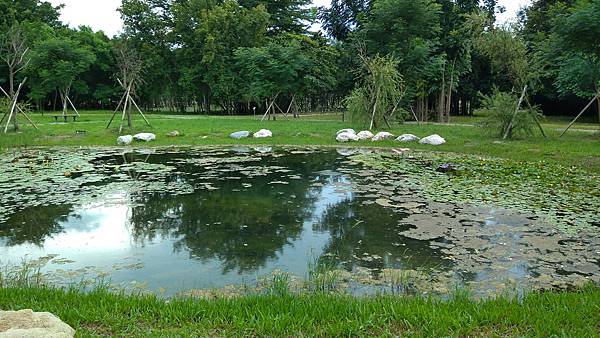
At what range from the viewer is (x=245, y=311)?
161 inches

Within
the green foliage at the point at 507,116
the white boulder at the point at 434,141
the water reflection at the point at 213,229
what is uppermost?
the green foliage at the point at 507,116

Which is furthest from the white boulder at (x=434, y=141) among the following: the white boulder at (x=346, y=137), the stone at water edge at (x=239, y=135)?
the stone at water edge at (x=239, y=135)

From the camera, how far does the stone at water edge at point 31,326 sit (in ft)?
9.74

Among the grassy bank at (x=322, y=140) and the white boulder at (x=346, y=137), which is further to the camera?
the white boulder at (x=346, y=137)

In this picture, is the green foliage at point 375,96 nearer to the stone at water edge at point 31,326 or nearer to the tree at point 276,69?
the tree at point 276,69

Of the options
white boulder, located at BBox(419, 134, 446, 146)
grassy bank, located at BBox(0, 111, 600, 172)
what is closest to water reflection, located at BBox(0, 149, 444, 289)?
grassy bank, located at BBox(0, 111, 600, 172)

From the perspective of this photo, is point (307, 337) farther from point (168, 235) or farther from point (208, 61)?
point (208, 61)

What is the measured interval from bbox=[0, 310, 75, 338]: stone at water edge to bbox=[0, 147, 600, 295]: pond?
2.04m

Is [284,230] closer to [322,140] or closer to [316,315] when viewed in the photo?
[316,315]

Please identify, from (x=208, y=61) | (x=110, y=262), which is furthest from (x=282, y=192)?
(x=208, y=61)

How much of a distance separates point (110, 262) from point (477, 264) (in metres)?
4.71

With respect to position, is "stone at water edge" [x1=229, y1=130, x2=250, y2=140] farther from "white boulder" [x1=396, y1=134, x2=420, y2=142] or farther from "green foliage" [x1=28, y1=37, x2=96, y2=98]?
"green foliage" [x1=28, y1=37, x2=96, y2=98]

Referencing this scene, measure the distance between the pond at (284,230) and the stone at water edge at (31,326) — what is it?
204 cm

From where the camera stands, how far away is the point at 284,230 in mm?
7727
